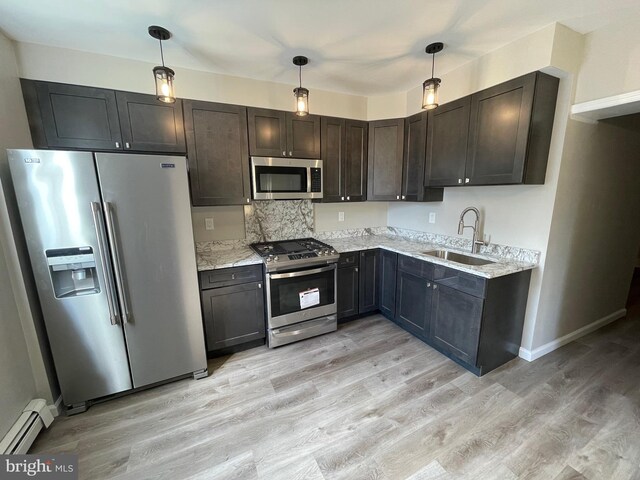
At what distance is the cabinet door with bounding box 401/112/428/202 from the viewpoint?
280cm

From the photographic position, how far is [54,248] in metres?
1.66

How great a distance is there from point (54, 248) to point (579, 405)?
371 cm

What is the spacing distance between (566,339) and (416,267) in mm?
1624

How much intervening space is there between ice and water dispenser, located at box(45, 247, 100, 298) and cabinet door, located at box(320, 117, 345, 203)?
2085mm

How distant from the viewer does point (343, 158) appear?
3006mm

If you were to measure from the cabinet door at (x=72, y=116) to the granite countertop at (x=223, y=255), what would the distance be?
113cm

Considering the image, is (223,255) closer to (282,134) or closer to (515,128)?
(282,134)

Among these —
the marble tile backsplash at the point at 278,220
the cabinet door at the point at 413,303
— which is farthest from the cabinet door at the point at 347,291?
the marble tile backsplash at the point at 278,220

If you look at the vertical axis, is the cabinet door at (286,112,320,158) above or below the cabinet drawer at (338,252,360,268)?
above

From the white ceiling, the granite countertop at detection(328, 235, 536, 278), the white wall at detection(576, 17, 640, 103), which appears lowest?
the granite countertop at detection(328, 235, 536, 278)

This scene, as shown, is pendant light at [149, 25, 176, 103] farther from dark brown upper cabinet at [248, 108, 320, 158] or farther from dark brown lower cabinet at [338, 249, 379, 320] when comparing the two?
dark brown lower cabinet at [338, 249, 379, 320]

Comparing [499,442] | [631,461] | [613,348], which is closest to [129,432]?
[499,442]

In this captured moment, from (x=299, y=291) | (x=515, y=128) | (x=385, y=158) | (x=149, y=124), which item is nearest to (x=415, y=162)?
(x=385, y=158)

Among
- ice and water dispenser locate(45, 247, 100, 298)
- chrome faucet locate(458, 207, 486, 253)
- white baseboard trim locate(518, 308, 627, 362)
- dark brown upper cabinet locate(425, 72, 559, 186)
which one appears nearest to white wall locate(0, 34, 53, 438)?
ice and water dispenser locate(45, 247, 100, 298)
